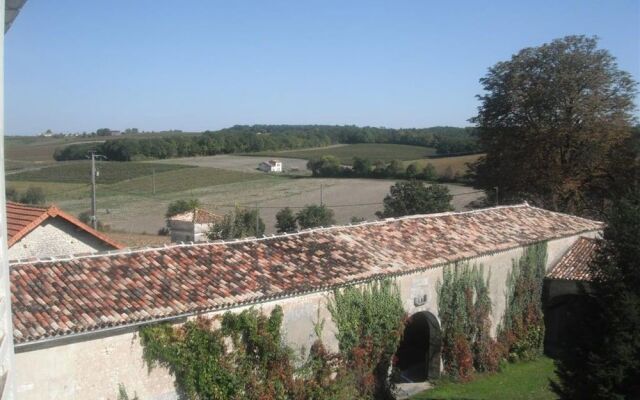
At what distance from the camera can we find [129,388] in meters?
9.98

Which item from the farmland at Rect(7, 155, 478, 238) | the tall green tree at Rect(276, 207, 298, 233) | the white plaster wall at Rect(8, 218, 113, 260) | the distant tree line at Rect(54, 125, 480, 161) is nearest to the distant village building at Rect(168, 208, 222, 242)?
the tall green tree at Rect(276, 207, 298, 233)

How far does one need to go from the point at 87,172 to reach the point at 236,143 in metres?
35.7

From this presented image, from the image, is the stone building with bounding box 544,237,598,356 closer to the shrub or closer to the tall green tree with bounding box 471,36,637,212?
the tall green tree with bounding box 471,36,637,212

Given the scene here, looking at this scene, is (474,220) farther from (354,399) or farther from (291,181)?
(291,181)

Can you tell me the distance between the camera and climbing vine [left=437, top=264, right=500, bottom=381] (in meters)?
15.5

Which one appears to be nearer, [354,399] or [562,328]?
[354,399]

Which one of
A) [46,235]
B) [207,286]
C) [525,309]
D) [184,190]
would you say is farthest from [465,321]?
[184,190]

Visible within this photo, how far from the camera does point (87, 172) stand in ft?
203

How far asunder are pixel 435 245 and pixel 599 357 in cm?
637

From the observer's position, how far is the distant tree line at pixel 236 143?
243 ft

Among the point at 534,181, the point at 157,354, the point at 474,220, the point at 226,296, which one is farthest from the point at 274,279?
the point at 534,181

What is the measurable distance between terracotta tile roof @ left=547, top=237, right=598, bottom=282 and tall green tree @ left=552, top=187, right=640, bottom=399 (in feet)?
22.9

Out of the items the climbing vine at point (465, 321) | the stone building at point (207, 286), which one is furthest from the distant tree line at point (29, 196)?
the climbing vine at point (465, 321)

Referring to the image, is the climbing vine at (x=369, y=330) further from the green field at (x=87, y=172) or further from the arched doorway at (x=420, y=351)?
the green field at (x=87, y=172)
